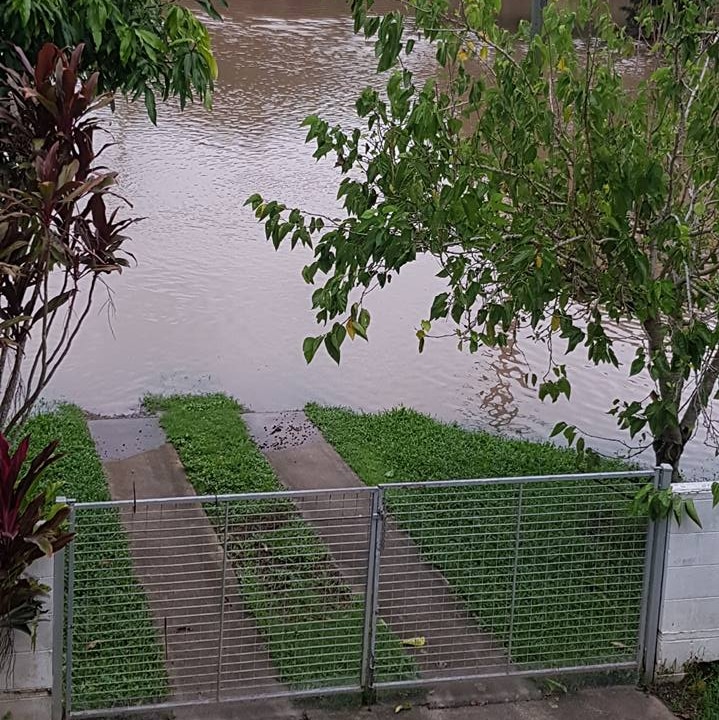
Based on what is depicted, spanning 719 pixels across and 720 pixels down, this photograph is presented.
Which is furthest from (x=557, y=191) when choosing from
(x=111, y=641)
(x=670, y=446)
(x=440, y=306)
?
(x=111, y=641)

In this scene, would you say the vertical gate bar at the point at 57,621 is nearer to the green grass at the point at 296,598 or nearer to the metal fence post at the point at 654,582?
the green grass at the point at 296,598

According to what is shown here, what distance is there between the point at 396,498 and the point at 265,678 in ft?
6.92

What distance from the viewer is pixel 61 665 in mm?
5008

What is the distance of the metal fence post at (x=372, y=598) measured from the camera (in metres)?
5.26

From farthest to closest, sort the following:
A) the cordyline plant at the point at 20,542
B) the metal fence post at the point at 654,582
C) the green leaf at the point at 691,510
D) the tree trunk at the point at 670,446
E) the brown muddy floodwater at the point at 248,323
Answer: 1. the brown muddy floodwater at the point at 248,323
2. the tree trunk at the point at 670,446
3. the metal fence post at the point at 654,582
4. the green leaf at the point at 691,510
5. the cordyline plant at the point at 20,542

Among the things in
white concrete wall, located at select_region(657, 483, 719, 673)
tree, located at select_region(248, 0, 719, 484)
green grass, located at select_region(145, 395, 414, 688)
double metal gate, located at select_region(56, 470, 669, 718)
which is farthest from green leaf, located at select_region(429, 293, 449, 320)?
white concrete wall, located at select_region(657, 483, 719, 673)

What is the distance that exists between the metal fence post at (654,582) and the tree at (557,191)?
Answer: 13.8 inches

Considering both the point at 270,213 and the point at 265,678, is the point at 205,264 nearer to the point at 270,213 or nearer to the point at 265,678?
the point at 270,213

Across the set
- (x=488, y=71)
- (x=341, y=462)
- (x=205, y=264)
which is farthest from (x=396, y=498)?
(x=205, y=264)

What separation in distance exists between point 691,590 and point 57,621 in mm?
2997

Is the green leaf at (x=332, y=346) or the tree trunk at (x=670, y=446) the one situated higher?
the green leaf at (x=332, y=346)

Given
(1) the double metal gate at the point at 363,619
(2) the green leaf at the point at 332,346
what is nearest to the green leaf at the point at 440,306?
(2) the green leaf at the point at 332,346

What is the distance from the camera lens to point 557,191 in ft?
22.1

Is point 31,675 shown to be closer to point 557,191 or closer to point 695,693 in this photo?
point 695,693
